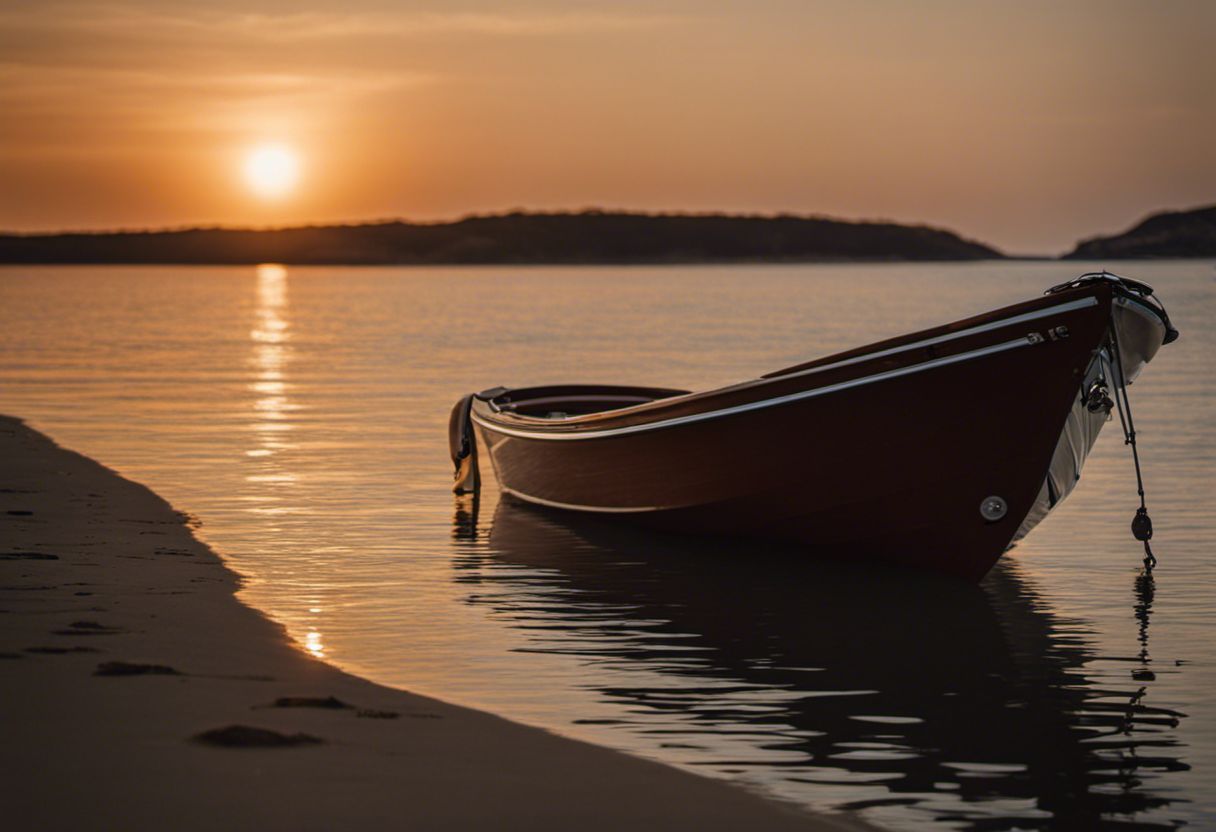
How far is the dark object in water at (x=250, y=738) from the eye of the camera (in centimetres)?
749

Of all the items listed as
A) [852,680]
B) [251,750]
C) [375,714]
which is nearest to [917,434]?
[852,680]

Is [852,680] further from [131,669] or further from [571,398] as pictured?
[571,398]

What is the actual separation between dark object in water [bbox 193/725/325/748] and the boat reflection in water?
68.7 inches

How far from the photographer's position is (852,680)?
33.4 ft

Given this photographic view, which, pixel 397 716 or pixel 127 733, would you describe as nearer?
pixel 127 733

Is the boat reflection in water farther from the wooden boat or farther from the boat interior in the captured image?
the boat interior

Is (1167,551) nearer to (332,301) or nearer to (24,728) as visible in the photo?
(24,728)

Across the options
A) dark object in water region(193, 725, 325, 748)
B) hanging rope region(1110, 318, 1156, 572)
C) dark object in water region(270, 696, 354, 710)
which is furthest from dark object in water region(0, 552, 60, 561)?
hanging rope region(1110, 318, 1156, 572)

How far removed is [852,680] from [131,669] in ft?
14.4

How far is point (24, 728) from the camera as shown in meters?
7.62

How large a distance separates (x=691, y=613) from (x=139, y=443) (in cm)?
1312

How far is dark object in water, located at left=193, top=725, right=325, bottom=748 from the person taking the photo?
24.6ft

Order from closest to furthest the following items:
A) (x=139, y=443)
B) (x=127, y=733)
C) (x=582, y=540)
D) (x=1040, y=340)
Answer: (x=127, y=733)
(x=1040, y=340)
(x=582, y=540)
(x=139, y=443)

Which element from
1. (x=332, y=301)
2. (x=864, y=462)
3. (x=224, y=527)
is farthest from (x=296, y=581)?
(x=332, y=301)
